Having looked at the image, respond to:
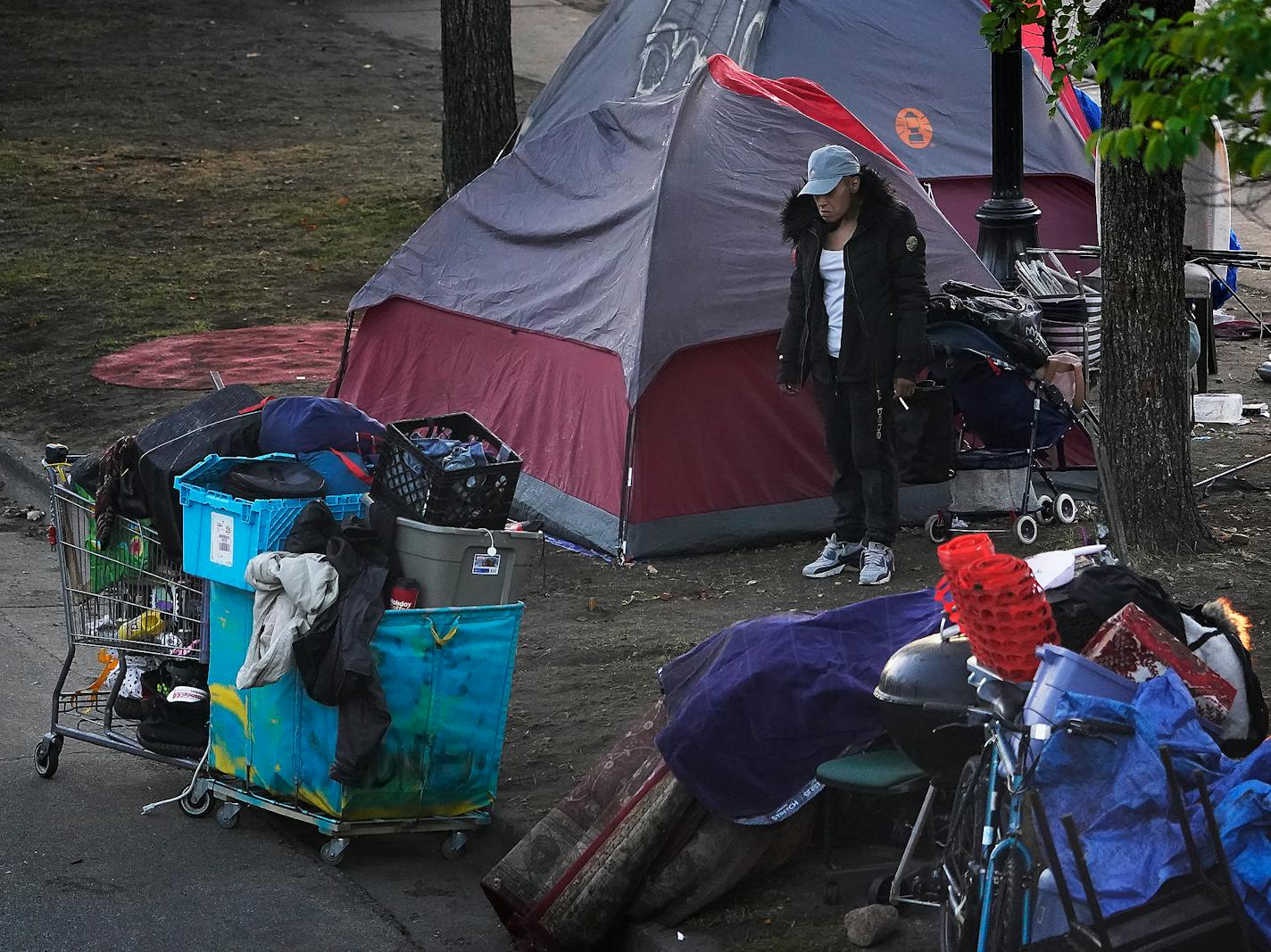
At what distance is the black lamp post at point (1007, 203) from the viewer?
1020cm

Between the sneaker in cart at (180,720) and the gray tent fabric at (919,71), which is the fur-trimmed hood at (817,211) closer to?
the sneaker in cart at (180,720)

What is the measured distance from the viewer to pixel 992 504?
8.41m

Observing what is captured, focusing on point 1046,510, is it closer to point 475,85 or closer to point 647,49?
point 647,49

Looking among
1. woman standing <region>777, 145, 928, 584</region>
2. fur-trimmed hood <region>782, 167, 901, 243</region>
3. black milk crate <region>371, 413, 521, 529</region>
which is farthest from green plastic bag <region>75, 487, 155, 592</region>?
fur-trimmed hood <region>782, 167, 901, 243</region>

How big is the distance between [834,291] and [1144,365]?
141 centimetres

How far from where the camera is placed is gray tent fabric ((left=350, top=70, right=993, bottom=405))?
8.23m

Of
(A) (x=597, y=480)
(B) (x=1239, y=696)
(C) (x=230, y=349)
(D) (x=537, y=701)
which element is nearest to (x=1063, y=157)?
(A) (x=597, y=480)

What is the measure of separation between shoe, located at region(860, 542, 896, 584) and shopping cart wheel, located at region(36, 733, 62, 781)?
356cm

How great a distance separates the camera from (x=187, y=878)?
5.26 meters

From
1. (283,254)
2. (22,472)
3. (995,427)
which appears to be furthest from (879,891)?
(283,254)

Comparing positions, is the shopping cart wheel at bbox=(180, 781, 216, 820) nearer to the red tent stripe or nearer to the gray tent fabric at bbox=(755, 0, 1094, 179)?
the red tent stripe

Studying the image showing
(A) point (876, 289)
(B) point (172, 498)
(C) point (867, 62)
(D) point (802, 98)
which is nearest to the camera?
(B) point (172, 498)

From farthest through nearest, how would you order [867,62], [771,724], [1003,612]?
1. [867,62]
2. [771,724]
3. [1003,612]

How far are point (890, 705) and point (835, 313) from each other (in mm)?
3720
